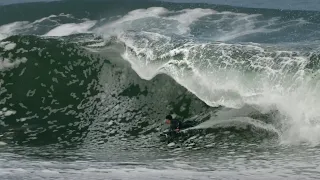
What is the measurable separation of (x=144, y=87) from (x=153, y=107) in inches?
35.8

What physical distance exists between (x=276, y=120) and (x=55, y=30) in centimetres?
1870

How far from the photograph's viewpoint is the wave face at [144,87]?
1005 centimetres

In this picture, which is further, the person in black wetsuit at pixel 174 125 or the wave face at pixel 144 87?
the person in black wetsuit at pixel 174 125

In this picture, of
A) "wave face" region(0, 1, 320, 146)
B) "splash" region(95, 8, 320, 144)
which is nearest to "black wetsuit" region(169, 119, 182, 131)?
"wave face" region(0, 1, 320, 146)

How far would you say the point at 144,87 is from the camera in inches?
508

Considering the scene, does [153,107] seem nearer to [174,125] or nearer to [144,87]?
[144,87]

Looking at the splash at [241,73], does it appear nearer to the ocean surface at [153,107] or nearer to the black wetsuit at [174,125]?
the ocean surface at [153,107]

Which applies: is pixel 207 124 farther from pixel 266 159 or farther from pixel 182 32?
pixel 182 32

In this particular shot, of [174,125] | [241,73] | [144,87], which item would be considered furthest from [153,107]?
[241,73]

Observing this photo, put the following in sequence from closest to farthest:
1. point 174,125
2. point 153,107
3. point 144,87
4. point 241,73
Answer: point 174,125
point 241,73
point 153,107
point 144,87

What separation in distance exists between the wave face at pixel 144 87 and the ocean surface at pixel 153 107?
27 mm

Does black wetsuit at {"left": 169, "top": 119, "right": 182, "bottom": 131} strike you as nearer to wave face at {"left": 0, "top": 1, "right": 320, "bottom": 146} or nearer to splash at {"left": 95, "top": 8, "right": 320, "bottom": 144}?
wave face at {"left": 0, "top": 1, "right": 320, "bottom": 146}

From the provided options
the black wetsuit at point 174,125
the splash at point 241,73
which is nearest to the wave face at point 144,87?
the splash at point 241,73

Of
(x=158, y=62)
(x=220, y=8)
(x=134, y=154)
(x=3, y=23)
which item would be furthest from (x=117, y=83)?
(x=3, y=23)
